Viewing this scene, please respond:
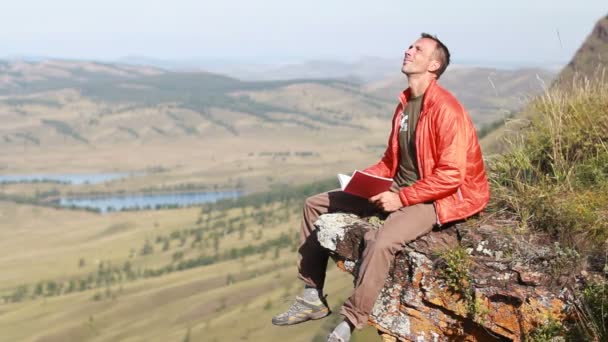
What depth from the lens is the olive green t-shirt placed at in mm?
8250

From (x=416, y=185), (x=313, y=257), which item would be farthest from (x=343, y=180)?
(x=416, y=185)

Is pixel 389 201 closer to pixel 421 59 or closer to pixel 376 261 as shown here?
pixel 376 261

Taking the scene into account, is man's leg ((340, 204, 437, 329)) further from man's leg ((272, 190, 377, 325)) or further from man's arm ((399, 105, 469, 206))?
man's leg ((272, 190, 377, 325))

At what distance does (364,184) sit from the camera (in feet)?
27.0

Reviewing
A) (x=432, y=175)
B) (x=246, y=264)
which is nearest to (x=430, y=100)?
(x=432, y=175)

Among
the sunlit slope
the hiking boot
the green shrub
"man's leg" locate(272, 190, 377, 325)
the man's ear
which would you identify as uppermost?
the man's ear

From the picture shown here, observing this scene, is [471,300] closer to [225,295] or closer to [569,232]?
[569,232]

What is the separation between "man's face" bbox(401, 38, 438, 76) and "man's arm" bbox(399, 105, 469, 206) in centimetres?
73

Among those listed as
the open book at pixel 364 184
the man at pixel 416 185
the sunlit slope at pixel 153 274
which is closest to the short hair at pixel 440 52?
the man at pixel 416 185

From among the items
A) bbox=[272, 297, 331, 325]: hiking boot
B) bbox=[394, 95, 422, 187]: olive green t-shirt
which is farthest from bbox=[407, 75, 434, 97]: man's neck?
bbox=[272, 297, 331, 325]: hiking boot

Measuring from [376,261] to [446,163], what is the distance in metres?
1.39

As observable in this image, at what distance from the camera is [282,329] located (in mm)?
58500

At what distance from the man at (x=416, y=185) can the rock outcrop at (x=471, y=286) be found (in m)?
0.31

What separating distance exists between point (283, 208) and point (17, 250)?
65.0 metres
